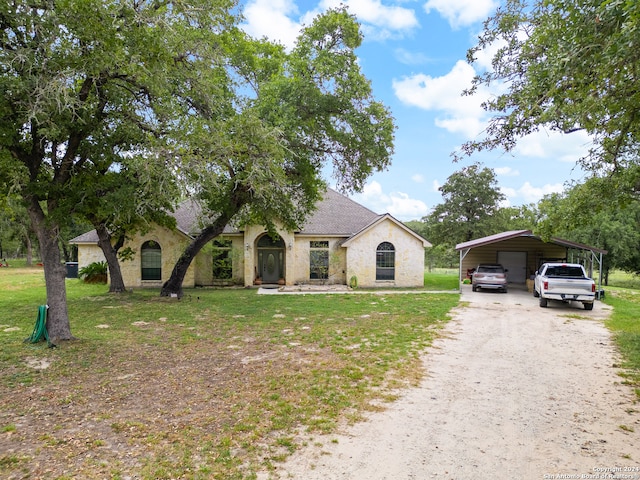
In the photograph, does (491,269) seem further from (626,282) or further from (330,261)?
(626,282)

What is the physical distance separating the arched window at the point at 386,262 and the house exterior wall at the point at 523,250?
5129 millimetres

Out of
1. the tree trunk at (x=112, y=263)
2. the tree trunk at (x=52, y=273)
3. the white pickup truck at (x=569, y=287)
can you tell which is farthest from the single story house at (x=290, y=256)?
the tree trunk at (x=52, y=273)

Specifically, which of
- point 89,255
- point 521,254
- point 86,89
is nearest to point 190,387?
point 86,89

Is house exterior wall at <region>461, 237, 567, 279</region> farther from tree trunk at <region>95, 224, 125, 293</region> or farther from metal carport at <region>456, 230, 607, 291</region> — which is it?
tree trunk at <region>95, 224, 125, 293</region>

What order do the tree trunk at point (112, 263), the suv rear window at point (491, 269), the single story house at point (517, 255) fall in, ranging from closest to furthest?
1. the tree trunk at point (112, 263)
2. the suv rear window at point (491, 269)
3. the single story house at point (517, 255)

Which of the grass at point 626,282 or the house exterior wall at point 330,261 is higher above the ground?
the house exterior wall at point 330,261

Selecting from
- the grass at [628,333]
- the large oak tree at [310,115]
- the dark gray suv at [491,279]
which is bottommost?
the grass at [628,333]

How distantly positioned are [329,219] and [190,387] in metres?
19.7

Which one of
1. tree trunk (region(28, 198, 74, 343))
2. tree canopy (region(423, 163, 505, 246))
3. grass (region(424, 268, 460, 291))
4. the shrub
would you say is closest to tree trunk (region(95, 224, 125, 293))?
the shrub

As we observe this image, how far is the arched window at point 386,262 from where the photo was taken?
23703mm

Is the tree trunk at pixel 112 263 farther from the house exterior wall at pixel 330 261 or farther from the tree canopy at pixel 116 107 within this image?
the house exterior wall at pixel 330 261

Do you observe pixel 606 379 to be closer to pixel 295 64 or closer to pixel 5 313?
pixel 295 64

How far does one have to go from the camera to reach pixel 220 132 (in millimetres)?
10164

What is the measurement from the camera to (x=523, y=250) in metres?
27.1
